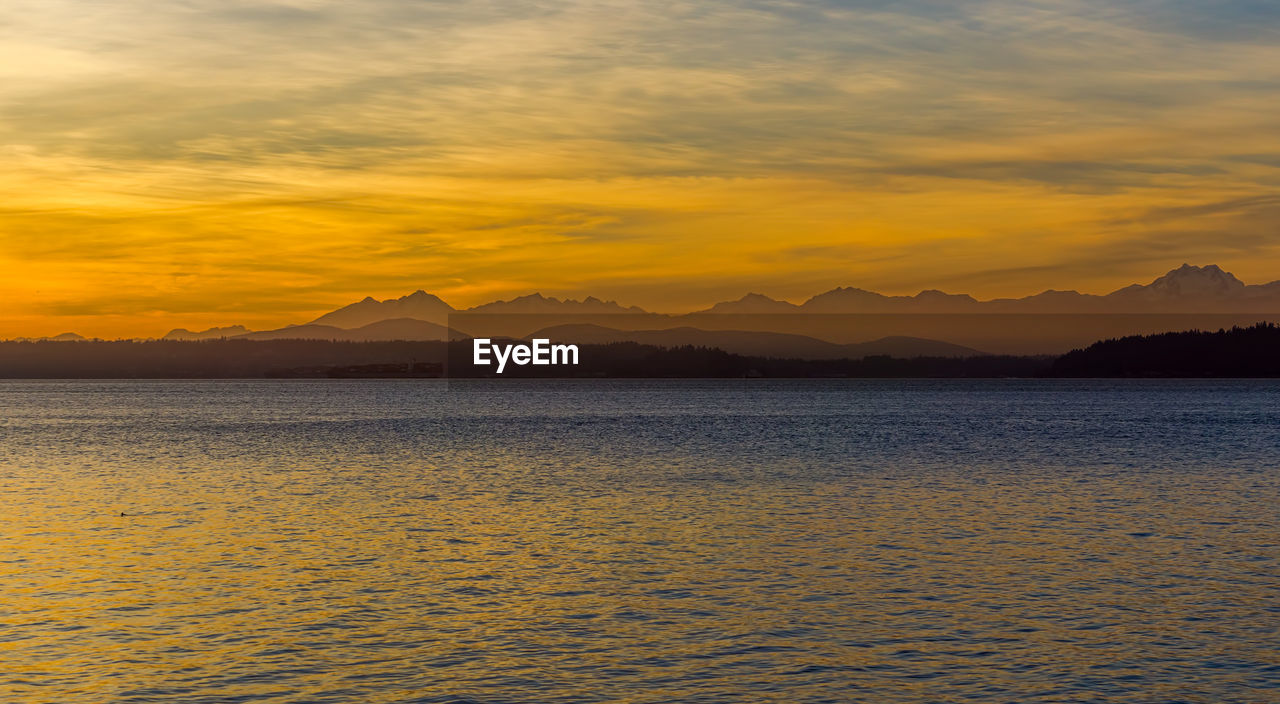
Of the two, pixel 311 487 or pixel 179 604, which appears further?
pixel 311 487

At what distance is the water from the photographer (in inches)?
859

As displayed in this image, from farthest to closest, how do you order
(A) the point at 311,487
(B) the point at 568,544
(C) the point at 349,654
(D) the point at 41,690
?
(A) the point at 311,487 → (B) the point at 568,544 → (C) the point at 349,654 → (D) the point at 41,690

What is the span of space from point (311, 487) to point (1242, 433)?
93948 mm

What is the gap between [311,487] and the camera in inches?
2373

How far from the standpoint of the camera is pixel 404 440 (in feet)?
351

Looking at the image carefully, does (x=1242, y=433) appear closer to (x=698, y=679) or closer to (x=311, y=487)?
(x=311, y=487)

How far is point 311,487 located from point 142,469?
62.3 feet

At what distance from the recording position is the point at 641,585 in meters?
30.9

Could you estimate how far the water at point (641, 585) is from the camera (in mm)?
21828

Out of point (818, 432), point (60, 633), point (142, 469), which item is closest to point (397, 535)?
point (60, 633)

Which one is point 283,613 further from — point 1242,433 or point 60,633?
point 1242,433

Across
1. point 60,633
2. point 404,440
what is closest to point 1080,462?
point 404,440

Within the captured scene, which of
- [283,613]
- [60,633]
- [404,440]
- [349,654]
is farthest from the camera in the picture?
[404,440]

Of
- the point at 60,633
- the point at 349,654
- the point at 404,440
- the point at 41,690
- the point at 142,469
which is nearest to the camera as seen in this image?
the point at 41,690
